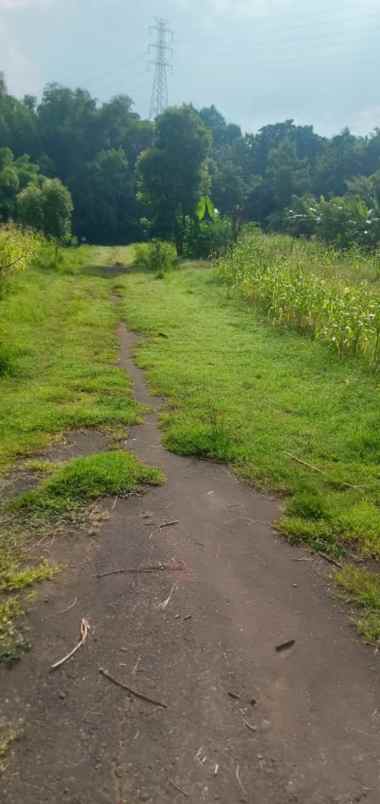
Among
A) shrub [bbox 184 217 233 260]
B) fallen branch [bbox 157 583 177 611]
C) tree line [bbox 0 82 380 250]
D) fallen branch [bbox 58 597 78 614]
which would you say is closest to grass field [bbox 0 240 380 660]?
fallen branch [bbox 58 597 78 614]

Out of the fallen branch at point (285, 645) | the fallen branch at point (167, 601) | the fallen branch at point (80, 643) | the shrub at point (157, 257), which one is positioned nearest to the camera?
the fallen branch at point (80, 643)

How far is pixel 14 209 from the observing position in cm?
2894

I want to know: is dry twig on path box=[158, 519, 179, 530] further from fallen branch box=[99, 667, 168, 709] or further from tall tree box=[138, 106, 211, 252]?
tall tree box=[138, 106, 211, 252]

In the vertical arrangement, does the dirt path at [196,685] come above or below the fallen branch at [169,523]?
below

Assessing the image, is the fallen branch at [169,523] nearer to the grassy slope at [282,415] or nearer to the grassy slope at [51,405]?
the grassy slope at [51,405]

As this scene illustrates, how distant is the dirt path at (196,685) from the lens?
233 cm

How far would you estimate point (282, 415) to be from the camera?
6.32 m

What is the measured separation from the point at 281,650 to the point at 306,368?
18.0 ft

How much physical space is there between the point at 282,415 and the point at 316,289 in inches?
198

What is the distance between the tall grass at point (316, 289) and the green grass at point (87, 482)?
449cm

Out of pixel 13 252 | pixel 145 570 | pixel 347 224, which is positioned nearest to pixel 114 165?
pixel 347 224

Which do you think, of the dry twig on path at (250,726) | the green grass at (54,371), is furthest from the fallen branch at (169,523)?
the dry twig on path at (250,726)

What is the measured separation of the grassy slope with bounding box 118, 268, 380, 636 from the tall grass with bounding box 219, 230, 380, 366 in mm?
391

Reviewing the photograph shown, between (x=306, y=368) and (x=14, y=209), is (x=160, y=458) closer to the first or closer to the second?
(x=306, y=368)
